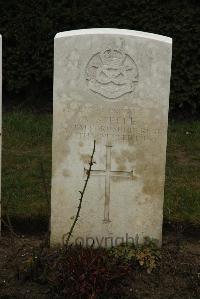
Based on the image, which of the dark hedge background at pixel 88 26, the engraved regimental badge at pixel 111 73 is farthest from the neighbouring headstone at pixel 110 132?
the dark hedge background at pixel 88 26

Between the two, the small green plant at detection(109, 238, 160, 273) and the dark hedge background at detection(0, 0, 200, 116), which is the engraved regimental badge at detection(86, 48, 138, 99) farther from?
the dark hedge background at detection(0, 0, 200, 116)

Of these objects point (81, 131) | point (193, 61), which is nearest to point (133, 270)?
point (81, 131)

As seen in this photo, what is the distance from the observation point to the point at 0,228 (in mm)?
4887

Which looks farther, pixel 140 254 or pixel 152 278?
pixel 140 254

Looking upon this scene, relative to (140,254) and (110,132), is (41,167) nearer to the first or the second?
(110,132)

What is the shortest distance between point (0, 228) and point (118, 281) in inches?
45.5

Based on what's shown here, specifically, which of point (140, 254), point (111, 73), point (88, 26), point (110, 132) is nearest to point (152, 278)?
point (140, 254)

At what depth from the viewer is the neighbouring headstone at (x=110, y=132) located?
4.37 metres

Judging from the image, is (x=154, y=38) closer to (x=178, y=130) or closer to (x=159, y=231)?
(x=159, y=231)

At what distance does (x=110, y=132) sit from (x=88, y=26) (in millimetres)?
4467

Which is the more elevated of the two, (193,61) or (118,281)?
(193,61)

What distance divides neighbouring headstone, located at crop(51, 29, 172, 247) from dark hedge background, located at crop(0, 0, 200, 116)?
407 cm

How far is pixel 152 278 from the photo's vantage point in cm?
436

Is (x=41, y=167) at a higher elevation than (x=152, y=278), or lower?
higher
